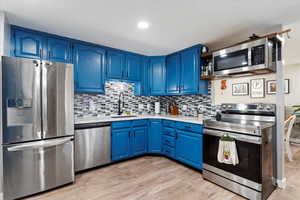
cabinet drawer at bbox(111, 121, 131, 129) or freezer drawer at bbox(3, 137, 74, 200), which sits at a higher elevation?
cabinet drawer at bbox(111, 121, 131, 129)

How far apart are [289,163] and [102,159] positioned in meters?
3.55

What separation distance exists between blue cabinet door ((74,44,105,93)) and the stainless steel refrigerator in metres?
0.55

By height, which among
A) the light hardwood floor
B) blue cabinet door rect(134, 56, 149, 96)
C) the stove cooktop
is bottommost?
the light hardwood floor

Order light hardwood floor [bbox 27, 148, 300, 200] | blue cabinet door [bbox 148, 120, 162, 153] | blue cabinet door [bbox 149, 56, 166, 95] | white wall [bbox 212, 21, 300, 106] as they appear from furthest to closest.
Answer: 1. blue cabinet door [bbox 149, 56, 166, 95]
2. blue cabinet door [bbox 148, 120, 162, 153]
3. white wall [bbox 212, 21, 300, 106]
4. light hardwood floor [bbox 27, 148, 300, 200]

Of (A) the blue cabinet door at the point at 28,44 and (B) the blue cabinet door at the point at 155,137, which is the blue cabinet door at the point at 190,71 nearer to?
(B) the blue cabinet door at the point at 155,137

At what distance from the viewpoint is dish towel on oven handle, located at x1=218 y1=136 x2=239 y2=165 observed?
1.99 meters

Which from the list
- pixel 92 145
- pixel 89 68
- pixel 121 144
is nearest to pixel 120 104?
pixel 121 144

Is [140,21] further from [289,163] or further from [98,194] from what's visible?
[289,163]

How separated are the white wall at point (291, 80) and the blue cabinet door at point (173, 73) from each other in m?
0.75

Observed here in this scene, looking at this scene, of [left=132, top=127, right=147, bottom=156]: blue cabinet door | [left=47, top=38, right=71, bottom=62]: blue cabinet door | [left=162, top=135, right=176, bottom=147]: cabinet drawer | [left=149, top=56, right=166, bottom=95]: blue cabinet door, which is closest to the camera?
[left=47, top=38, right=71, bottom=62]: blue cabinet door

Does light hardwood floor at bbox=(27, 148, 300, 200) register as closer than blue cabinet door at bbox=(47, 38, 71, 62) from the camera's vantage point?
Yes

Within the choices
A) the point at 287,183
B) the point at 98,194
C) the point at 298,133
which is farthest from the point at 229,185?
the point at 298,133

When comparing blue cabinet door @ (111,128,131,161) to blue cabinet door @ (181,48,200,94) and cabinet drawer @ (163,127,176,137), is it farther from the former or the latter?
blue cabinet door @ (181,48,200,94)

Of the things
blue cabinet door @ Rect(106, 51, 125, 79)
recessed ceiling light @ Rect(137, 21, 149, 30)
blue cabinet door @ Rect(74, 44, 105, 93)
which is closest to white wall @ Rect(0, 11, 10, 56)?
blue cabinet door @ Rect(74, 44, 105, 93)
